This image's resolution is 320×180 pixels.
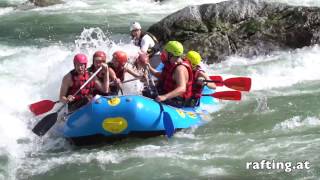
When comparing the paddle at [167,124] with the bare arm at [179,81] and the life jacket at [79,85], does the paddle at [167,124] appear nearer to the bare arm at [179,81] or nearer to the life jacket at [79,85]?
the bare arm at [179,81]

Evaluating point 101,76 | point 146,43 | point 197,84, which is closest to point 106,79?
point 101,76

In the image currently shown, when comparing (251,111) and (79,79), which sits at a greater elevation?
(79,79)

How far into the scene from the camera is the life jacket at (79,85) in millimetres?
7055

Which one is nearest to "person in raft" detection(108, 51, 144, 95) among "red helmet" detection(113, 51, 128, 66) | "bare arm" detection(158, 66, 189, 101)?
"red helmet" detection(113, 51, 128, 66)

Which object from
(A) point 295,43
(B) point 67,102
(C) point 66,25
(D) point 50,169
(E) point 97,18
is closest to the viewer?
(D) point 50,169

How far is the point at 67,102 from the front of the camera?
6.94 m

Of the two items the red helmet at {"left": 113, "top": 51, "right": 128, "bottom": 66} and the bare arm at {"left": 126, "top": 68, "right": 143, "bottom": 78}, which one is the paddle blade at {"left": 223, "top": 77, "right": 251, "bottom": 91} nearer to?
the bare arm at {"left": 126, "top": 68, "right": 143, "bottom": 78}

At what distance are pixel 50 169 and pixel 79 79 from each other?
4.06 feet

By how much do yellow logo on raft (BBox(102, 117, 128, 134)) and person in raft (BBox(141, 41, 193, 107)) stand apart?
0.55m

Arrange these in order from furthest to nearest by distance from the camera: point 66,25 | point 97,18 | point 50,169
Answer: point 97,18 → point 66,25 → point 50,169

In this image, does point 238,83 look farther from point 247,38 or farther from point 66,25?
point 66,25

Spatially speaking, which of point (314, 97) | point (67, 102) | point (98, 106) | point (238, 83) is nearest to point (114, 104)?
point (98, 106)

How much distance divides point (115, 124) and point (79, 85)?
0.77 m

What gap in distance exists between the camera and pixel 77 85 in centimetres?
706
